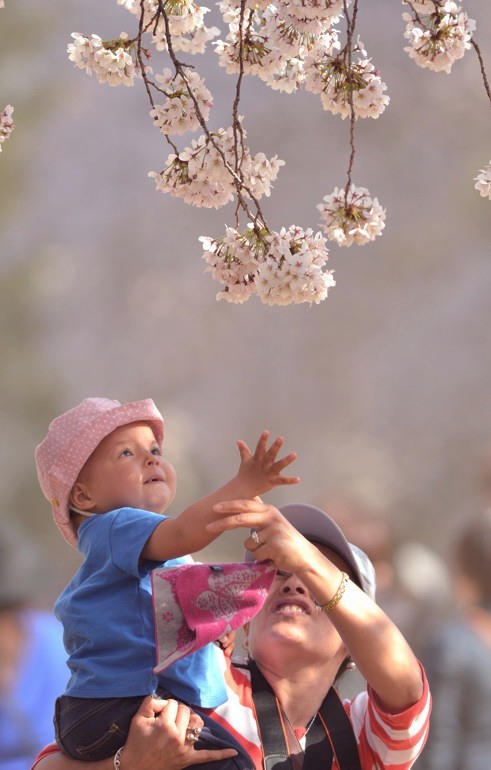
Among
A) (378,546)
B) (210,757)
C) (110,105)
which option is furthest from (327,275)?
(110,105)

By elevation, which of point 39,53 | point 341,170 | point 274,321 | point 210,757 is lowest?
point 210,757

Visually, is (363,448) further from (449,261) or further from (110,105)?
(110,105)

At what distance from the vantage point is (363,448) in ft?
16.6

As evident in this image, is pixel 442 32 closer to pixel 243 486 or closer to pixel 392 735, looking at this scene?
pixel 243 486

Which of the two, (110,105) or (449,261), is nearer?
(449,261)

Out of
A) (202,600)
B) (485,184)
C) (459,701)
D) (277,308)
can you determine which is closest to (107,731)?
(202,600)

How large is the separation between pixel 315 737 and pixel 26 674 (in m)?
1.64

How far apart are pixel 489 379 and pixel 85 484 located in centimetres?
432

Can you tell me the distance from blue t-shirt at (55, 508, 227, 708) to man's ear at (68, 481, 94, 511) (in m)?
0.11

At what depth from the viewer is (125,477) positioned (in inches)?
44.2

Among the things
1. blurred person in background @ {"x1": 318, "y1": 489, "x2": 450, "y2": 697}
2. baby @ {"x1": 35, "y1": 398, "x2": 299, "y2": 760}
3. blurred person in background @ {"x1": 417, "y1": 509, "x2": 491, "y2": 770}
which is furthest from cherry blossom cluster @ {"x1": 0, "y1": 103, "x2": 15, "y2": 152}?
blurred person in background @ {"x1": 318, "y1": 489, "x2": 450, "y2": 697}

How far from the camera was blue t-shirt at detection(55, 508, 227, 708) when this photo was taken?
0.98 meters

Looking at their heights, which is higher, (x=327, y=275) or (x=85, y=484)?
(x=327, y=275)

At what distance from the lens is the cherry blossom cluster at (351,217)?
140 centimetres
